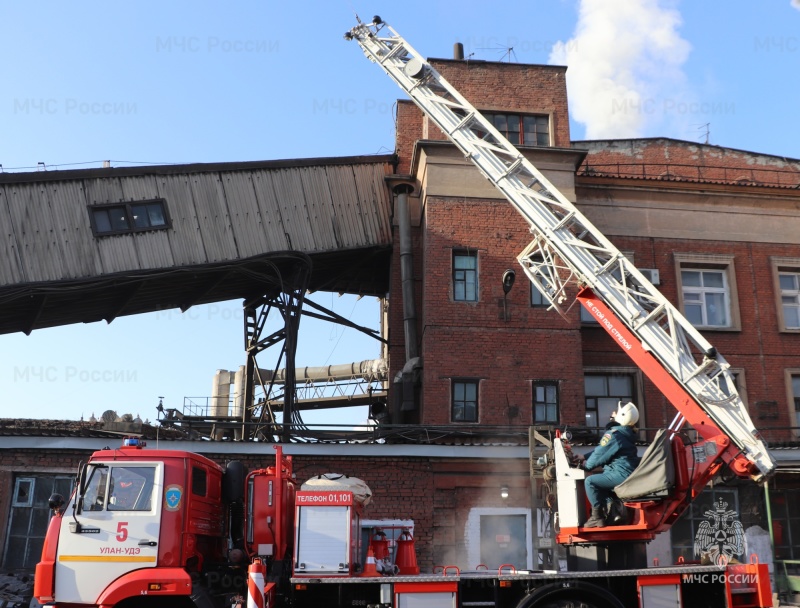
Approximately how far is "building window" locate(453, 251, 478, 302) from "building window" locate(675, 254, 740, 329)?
6.43m

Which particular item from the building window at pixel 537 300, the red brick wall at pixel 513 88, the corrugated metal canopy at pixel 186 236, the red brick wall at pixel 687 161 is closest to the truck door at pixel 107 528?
the corrugated metal canopy at pixel 186 236

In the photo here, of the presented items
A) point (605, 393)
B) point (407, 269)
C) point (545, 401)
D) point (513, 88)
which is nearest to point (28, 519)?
point (407, 269)

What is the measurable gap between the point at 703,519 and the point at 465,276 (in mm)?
8642

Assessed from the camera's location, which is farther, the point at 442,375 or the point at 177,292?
the point at 177,292

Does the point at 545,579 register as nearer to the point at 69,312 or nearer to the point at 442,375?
the point at 442,375

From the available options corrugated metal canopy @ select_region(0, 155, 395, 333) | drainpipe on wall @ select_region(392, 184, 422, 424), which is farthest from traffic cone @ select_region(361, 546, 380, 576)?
corrugated metal canopy @ select_region(0, 155, 395, 333)

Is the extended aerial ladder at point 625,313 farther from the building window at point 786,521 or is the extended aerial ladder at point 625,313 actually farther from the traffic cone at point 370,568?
the building window at point 786,521

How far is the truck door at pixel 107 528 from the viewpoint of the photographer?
988 centimetres

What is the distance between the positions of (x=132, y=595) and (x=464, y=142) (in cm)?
1134

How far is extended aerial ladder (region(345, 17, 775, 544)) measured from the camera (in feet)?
35.2

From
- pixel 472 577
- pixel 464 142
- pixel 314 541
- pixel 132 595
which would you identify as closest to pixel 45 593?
pixel 132 595

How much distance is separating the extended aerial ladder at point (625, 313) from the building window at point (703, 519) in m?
6.51

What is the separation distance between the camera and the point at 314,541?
10367mm

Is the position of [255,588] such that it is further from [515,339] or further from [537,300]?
[537,300]
